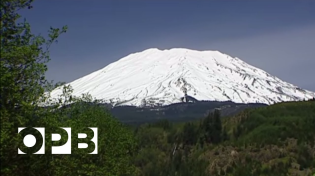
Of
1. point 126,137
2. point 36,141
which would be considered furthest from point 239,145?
point 36,141

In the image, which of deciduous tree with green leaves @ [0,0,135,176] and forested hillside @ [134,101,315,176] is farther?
forested hillside @ [134,101,315,176]

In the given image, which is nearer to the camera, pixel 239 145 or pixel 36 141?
pixel 36 141

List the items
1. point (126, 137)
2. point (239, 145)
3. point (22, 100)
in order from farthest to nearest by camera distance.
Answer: point (239, 145) → point (126, 137) → point (22, 100)

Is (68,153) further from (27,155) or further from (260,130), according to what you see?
(260,130)

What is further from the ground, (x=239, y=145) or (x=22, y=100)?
(x=22, y=100)

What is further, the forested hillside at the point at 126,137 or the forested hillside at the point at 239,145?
the forested hillside at the point at 239,145

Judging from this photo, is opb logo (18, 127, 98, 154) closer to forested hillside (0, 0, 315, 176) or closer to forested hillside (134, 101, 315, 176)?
forested hillside (0, 0, 315, 176)

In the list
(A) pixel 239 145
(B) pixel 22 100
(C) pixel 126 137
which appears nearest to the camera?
(B) pixel 22 100

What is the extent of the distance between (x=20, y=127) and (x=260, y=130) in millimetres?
154343

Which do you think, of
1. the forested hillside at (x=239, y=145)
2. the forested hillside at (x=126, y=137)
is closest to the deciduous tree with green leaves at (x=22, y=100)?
the forested hillside at (x=126, y=137)

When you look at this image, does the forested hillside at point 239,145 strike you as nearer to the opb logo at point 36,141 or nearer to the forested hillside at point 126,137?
the forested hillside at point 126,137

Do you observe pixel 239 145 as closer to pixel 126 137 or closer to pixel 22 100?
pixel 126 137

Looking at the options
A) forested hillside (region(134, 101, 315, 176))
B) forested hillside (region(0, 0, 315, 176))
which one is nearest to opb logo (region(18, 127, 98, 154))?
forested hillside (region(0, 0, 315, 176))

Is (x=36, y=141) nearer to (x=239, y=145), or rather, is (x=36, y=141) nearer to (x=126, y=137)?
(x=126, y=137)
